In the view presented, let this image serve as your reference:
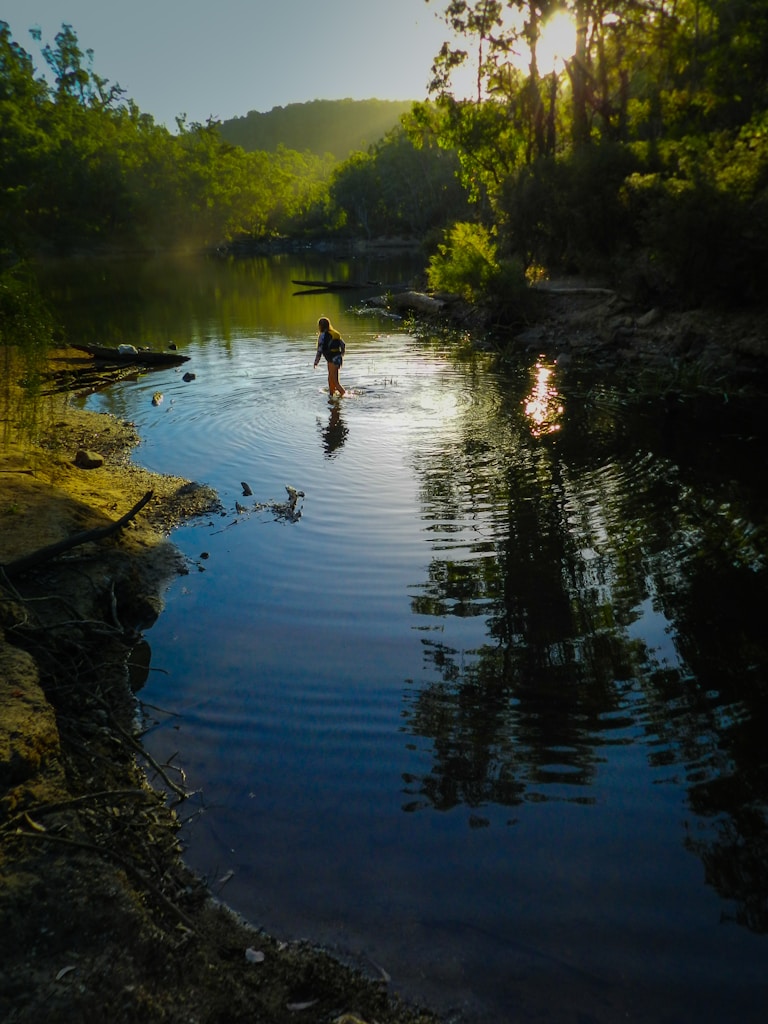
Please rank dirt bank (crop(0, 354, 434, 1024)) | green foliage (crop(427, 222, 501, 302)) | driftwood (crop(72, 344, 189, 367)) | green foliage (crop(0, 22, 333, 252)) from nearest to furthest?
dirt bank (crop(0, 354, 434, 1024)), driftwood (crop(72, 344, 189, 367)), green foliage (crop(427, 222, 501, 302)), green foliage (crop(0, 22, 333, 252))

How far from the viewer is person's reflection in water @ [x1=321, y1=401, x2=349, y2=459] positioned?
13266 millimetres

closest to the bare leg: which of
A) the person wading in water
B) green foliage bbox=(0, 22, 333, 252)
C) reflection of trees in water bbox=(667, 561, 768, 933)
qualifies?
the person wading in water

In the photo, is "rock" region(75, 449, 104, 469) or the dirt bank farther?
"rock" region(75, 449, 104, 469)

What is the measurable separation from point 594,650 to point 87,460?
30.7 feet

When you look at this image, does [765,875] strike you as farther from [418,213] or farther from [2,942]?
[418,213]

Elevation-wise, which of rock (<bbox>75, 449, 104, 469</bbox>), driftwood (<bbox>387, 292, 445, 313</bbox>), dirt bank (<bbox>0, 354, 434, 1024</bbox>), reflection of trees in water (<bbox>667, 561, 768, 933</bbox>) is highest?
driftwood (<bbox>387, 292, 445, 313</bbox>)

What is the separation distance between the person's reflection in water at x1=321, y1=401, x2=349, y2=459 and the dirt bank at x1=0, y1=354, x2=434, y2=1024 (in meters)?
6.92

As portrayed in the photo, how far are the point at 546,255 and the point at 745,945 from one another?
109 ft

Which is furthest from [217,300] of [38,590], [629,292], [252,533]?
[38,590]

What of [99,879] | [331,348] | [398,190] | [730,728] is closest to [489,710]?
[730,728]

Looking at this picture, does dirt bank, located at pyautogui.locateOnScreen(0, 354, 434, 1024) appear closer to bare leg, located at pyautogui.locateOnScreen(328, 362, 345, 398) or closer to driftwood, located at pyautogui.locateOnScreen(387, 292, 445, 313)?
bare leg, located at pyautogui.locateOnScreen(328, 362, 345, 398)

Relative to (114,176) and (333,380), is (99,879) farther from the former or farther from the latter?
(114,176)

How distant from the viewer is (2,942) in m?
3.10

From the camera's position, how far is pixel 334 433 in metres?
14.3
